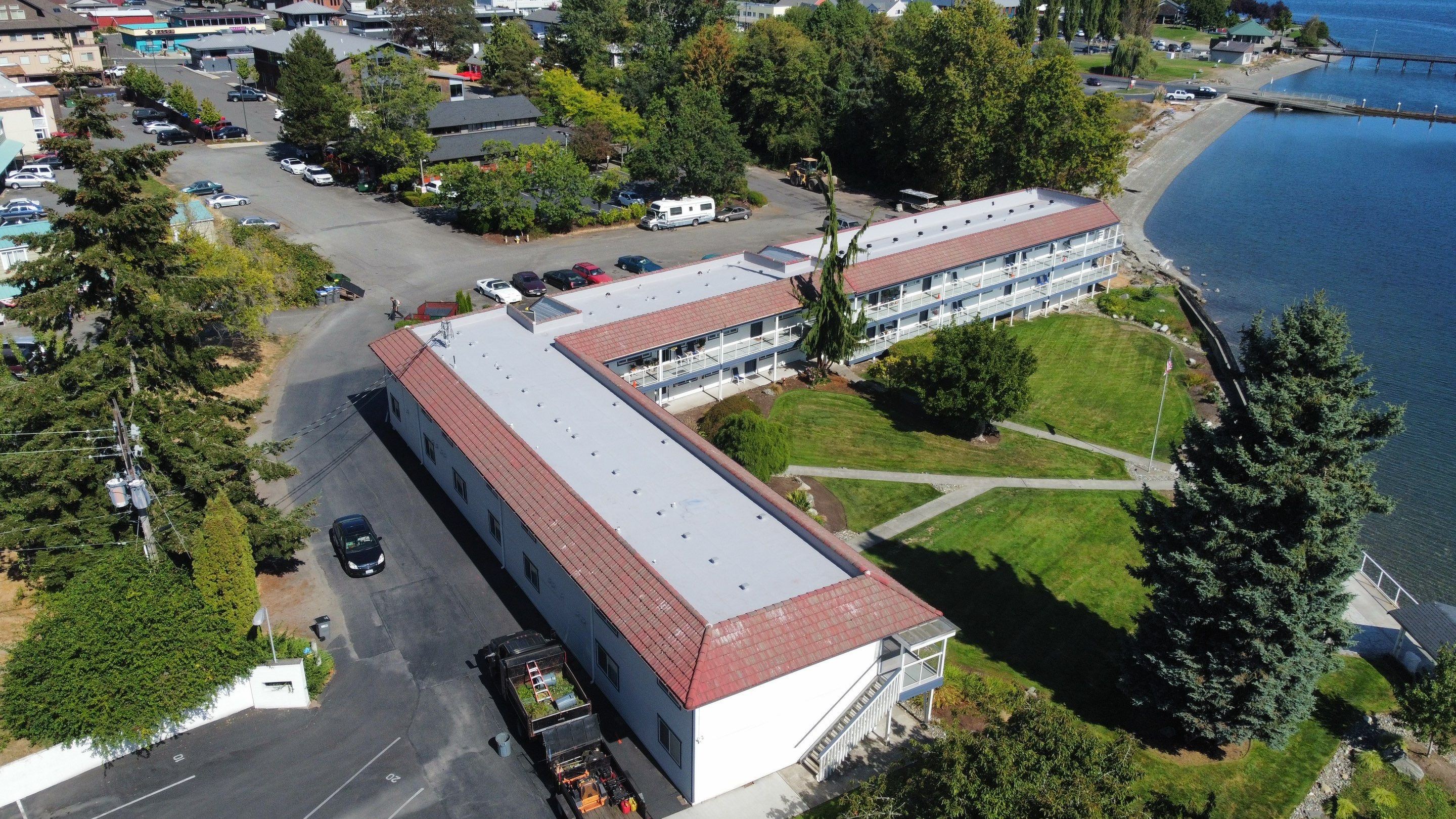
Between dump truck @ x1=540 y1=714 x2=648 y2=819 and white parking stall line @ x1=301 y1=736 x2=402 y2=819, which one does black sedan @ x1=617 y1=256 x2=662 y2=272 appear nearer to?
white parking stall line @ x1=301 y1=736 x2=402 y2=819

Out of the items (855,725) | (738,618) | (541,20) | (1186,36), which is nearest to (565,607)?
(738,618)

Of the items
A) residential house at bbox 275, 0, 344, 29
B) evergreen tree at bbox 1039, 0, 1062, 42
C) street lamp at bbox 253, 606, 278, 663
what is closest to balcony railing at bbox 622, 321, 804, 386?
street lamp at bbox 253, 606, 278, 663

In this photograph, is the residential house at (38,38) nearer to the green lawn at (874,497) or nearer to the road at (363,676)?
the road at (363,676)

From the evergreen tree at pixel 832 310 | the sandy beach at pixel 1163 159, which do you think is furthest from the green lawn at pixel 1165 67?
the evergreen tree at pixel 832 310

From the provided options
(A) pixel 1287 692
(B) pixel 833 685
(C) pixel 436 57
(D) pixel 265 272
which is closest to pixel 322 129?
(D) pixel 265 272

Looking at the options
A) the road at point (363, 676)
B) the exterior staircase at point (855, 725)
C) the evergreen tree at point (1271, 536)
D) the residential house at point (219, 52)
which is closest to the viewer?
the road at point (363, 676)

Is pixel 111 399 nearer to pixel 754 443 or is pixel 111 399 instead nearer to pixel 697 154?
pixel 754 443
